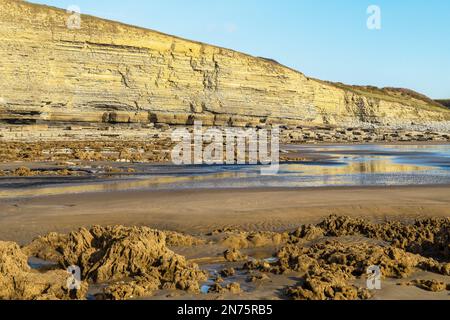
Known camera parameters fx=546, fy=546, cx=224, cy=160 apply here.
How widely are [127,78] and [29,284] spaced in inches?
1612

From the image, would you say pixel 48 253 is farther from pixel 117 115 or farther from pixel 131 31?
pixel 131 31

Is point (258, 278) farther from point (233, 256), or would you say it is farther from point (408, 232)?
point (408, 232)

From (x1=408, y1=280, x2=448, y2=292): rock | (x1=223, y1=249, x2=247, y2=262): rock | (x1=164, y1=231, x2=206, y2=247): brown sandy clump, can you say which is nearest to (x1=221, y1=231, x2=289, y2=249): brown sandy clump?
(x1=164, y1=231, x2=206, y2=247): brown sandy clump

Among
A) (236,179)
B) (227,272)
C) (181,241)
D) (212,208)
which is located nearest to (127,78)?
(236,179)

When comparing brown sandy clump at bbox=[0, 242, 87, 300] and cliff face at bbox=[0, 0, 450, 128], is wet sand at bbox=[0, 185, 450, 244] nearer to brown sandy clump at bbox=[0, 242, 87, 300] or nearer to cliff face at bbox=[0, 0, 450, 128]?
brown sandy clump at bbox=[0, 242, 87, 300]

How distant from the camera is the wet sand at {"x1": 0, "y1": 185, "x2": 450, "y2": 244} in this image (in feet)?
29.6

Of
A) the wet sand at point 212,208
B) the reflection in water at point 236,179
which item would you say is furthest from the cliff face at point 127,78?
the wet sand at point 212,208

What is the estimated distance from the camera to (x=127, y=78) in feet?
148

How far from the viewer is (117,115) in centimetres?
4319

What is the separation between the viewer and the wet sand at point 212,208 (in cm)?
902

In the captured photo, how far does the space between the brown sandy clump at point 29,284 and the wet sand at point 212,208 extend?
7.94 ft

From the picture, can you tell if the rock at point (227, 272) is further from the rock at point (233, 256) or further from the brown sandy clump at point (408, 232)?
the brown sandy clump at point (408, 232)

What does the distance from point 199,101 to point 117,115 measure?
8896mm
